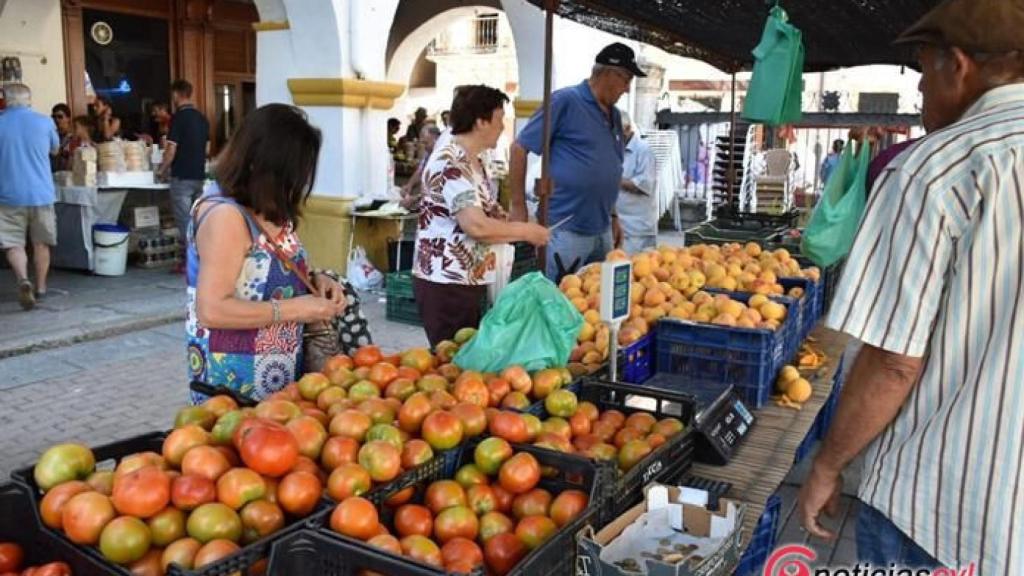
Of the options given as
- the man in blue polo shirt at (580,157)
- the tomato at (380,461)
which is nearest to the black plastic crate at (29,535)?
the tomato at (380,461)

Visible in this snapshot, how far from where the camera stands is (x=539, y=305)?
2.78 m

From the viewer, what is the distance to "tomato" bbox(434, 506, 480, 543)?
1800 millimetres

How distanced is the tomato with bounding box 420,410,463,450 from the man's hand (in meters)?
0.81

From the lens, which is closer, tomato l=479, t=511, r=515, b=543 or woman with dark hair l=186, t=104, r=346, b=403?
tomato l=479, t=511, r=515, b=543

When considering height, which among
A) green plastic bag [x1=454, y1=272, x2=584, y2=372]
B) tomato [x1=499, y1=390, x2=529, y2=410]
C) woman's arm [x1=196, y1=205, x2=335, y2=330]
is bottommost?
tomato [x1=499, y1=390, x2=529, y2=410]

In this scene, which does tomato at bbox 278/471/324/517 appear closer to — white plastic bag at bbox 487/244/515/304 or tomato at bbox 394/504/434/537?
tomato at bbox 394/504/434/537

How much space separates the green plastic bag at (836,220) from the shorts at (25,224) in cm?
632

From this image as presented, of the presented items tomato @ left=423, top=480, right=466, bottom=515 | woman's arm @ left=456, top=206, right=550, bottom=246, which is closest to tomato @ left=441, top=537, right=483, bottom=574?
tomato @ left=423, top=480, right=466, bottom=515

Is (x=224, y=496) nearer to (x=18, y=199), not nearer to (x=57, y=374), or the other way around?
(x=57, y=374)

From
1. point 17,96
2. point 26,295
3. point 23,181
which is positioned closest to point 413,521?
point 26,295

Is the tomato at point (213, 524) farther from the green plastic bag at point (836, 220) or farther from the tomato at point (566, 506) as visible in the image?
the green plastic bag at point (836, 220)

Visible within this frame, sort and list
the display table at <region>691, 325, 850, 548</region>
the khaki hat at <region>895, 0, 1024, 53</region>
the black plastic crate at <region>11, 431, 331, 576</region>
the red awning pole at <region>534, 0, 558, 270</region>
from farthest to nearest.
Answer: the red awning pole at <region>534, 0, 558, 270</region> < the display table at <region>691, 325, 850, 548</region> < the khaki hat at <region>895, 0, 1024, 53</region> < the black plastic crate at <region>11, 431, 331, 576</region>

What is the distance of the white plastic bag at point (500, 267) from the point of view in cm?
397

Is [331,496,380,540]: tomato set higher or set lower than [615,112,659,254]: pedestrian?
lower
